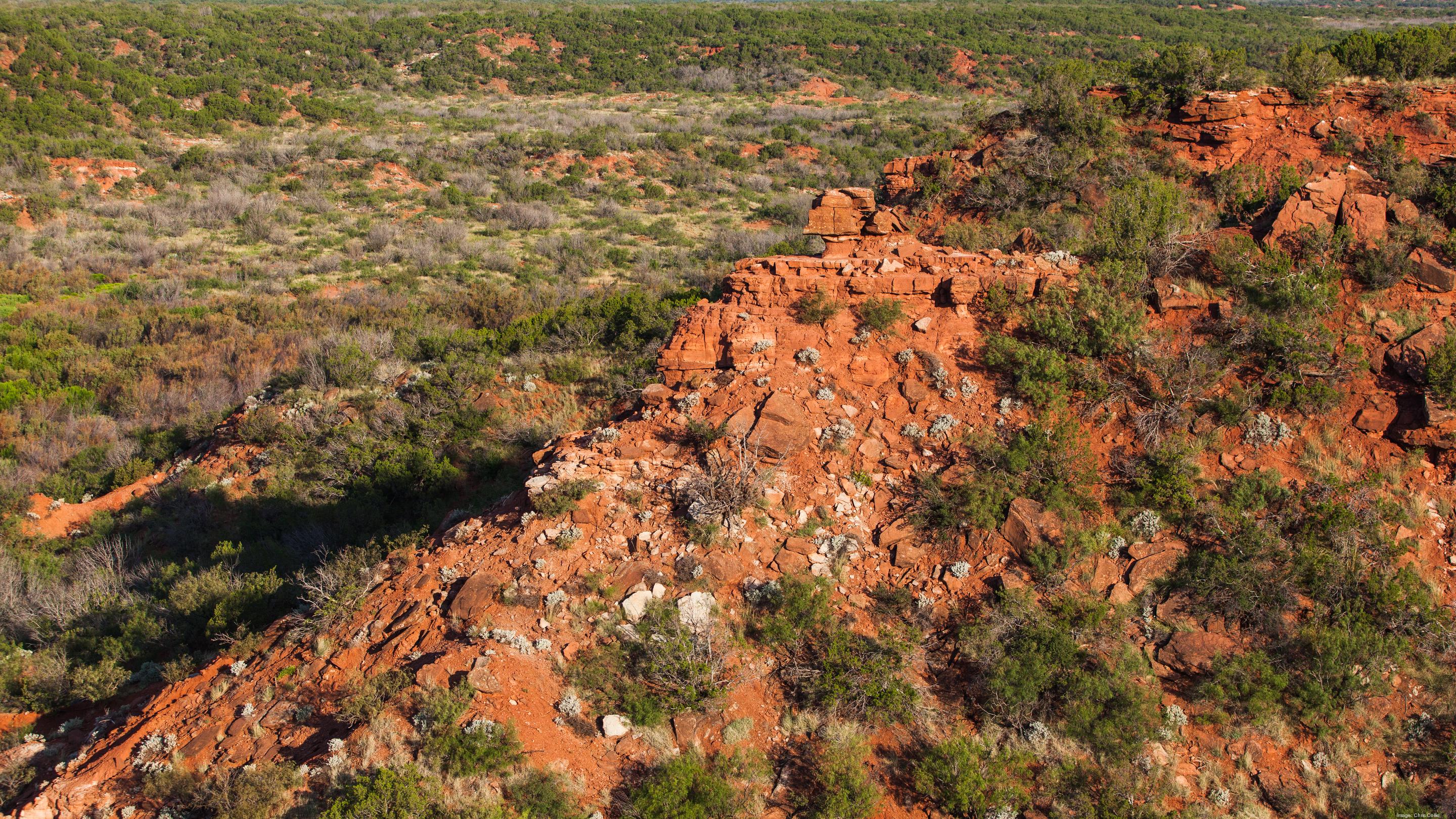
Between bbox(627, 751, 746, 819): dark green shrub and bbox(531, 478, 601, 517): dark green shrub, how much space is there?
2.36 meters

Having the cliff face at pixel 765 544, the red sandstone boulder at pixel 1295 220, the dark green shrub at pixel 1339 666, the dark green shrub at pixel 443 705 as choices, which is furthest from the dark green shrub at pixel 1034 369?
the dark green shrub at pixel 443 705

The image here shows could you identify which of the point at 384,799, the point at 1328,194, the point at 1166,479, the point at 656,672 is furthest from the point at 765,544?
the point at 1328,194

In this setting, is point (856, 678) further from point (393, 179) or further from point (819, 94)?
point (819, 94)

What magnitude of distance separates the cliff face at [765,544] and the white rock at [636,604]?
0.07 feet

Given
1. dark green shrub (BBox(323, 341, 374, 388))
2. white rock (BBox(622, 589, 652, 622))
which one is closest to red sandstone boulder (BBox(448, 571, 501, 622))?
white rock (BBox(622, 589, 652, 622))

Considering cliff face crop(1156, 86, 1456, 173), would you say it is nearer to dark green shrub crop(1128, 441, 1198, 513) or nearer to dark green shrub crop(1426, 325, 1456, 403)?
dark green shrub crop(1426, 325, 1456, 403)

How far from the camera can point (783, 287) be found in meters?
8.67

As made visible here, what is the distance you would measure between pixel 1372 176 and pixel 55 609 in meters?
15.7

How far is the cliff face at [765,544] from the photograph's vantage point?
537 cm

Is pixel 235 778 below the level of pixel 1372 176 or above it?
below

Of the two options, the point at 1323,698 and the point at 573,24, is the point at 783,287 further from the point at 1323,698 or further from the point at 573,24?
the point at 573,24

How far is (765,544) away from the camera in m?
6.55

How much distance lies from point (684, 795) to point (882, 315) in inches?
199

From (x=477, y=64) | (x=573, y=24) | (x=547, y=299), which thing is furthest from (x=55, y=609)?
(x=573, y=24)
